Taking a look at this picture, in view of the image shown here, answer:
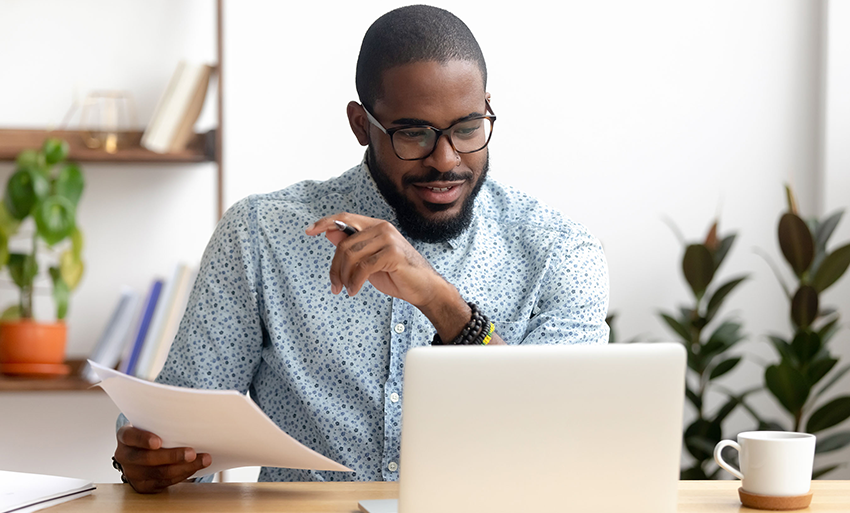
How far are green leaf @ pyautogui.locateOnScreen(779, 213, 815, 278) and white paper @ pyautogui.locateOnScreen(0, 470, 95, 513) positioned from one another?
174cm

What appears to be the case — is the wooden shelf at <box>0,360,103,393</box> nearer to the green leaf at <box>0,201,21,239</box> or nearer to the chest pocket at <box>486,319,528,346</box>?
the green leaf at <box>0,201,21,239</box>

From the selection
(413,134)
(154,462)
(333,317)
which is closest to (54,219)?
(333,317)

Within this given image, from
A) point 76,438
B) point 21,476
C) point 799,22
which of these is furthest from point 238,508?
point 799,22

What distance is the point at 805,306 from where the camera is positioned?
2.16 metres

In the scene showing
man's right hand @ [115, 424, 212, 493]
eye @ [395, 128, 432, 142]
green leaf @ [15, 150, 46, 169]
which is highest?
eye @ [395, 128, 432, 142]

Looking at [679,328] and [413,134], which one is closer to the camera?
[413,134]

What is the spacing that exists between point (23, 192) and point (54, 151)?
0.13m

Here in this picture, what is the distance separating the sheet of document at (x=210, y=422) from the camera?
35.0 inches

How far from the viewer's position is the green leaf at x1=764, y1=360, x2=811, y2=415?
6.88 feet

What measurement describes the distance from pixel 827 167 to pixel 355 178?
4.98 feet

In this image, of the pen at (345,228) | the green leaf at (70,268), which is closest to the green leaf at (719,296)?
the pen at (345,228)

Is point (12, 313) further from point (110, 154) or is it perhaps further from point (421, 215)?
point (421, 215)

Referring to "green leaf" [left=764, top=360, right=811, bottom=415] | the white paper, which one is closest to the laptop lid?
the white paper

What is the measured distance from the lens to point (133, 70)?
7.70 feet
